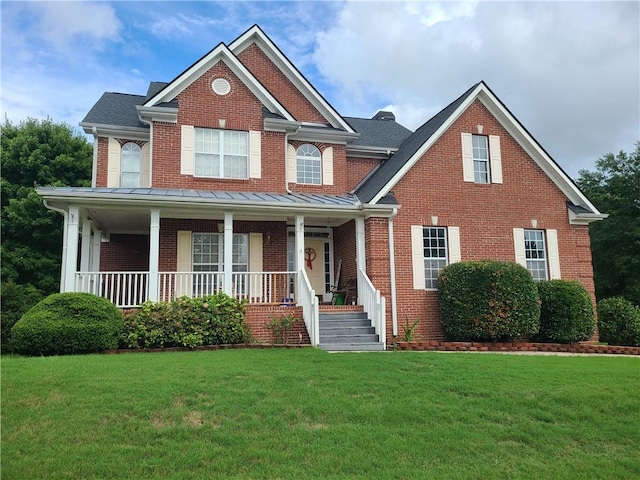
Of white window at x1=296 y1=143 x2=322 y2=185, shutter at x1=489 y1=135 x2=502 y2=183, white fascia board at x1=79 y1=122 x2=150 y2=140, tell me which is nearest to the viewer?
white fascia board at x1=79 y1=122 x2=150 y2=140

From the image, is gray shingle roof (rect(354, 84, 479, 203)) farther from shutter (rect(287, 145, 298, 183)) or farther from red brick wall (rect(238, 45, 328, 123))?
red brick wall (rect(238, 45, 328, 123))

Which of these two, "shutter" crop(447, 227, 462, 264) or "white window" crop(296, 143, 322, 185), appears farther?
"white window" crop(296, 143, 322, 185)

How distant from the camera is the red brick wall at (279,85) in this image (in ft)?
56.2

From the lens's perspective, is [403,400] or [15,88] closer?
[403,400]

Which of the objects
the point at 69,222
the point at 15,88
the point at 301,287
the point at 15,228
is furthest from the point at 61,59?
the point at 15,228

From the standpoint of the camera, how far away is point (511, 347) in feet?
41.4

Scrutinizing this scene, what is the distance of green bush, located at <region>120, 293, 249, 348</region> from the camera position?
10898mm

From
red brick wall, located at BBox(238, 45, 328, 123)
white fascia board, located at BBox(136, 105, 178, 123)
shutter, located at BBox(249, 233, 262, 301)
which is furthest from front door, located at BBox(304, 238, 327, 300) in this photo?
white fascia board, located at BBox(136, 105, 178, 123)

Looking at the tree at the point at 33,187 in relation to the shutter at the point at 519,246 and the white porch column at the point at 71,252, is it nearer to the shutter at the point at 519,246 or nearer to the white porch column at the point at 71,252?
the white porch column at the point at 71,252

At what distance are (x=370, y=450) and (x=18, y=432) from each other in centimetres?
357

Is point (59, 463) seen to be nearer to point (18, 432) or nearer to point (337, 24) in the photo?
point (18, 432)

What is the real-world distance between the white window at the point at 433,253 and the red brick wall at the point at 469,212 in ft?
0.96

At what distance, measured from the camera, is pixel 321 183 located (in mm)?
16406

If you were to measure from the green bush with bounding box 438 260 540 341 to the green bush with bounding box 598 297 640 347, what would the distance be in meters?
3.59
